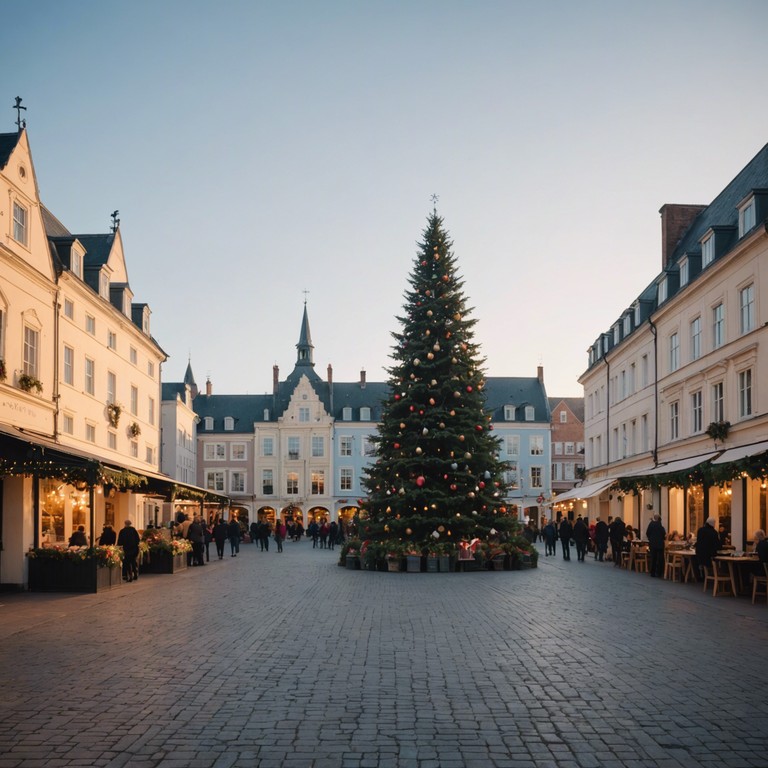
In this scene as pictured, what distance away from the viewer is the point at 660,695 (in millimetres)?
8891

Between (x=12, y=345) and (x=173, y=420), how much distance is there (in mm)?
42683

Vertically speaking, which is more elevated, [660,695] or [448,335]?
[448,335]

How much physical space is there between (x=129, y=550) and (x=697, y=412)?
2200cm

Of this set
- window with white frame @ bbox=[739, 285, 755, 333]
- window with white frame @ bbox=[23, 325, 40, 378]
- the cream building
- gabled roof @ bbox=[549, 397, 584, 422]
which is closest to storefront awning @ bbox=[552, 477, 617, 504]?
the cream building

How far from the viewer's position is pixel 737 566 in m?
20.9

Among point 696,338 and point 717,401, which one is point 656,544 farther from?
point 696,338

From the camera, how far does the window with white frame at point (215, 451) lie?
3314 inches

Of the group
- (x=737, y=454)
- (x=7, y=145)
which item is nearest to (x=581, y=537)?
(x=737, y=454)

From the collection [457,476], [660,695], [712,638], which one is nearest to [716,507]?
[457,476]

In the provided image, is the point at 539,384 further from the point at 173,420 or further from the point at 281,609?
the point at 281,609

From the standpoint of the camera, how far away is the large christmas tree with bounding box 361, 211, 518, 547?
95.7 feet

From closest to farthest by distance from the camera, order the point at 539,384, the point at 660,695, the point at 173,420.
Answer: the point at 660,695, the point at 173,420, the point at 539,384

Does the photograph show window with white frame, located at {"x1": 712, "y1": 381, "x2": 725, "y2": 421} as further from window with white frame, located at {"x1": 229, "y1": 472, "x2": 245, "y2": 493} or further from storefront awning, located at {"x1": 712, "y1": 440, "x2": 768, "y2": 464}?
window with white frame, located at {"x1": 229, "y1": 472, "x2": 245, "y2": 493}

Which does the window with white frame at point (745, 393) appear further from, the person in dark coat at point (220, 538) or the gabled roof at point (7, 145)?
the gabled roof at point (7, 145)
